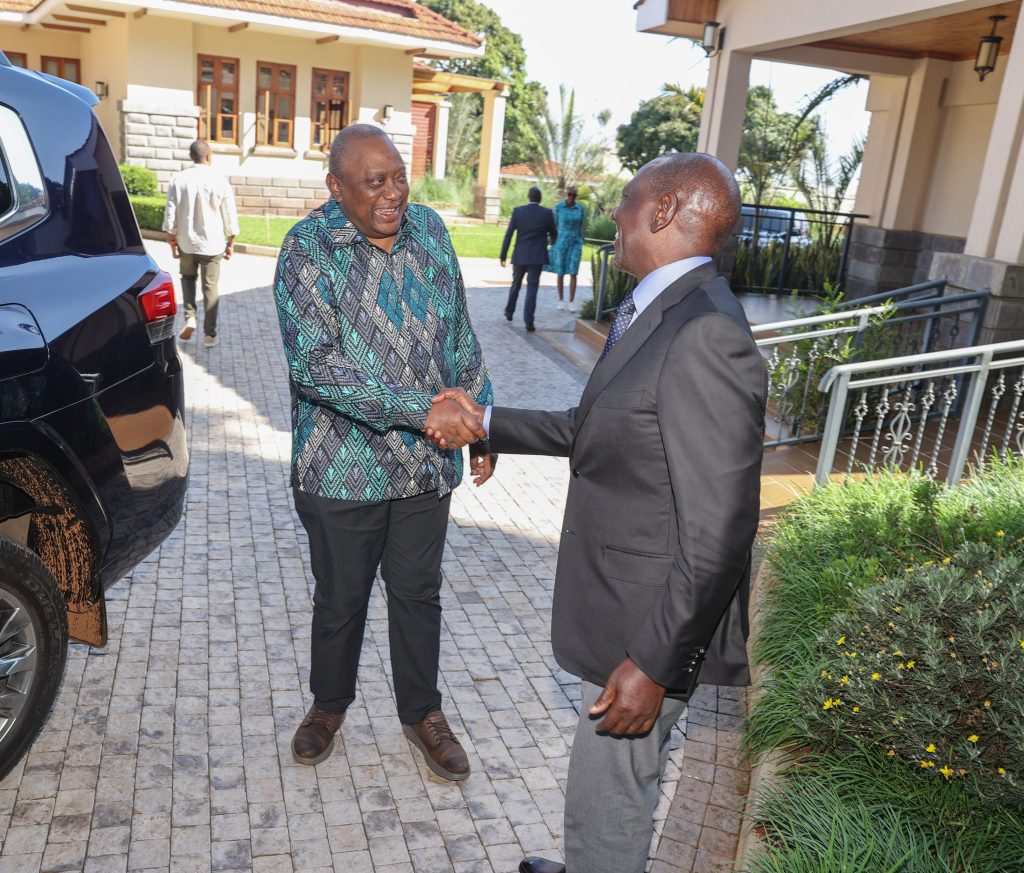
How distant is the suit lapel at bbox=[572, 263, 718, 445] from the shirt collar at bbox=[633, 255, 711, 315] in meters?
0.01

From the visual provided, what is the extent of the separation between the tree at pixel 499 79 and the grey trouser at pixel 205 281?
2928cm

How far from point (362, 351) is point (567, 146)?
117 feet

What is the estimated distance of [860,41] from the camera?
1240cm

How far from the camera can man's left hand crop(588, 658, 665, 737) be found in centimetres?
221

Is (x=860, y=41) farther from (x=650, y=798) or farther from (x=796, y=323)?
(x=650, y=798)

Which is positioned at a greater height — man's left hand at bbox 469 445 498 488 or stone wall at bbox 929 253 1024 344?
stone wall at bbox 929 253 1024 344

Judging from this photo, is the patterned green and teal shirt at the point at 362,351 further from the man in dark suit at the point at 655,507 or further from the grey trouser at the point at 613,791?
the grey trouser at the point at 613,791

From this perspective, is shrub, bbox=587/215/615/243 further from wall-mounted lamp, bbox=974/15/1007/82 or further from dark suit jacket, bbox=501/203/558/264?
wall-mounted lamp, bbox=974/15/1007/82

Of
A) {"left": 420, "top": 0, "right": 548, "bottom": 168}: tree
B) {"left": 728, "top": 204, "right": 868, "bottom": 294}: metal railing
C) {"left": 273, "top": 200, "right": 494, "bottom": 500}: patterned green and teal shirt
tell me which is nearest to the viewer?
{"left": 273, "top": 200, "right": 494, "bottom": 500}: patterned green and teal shirt

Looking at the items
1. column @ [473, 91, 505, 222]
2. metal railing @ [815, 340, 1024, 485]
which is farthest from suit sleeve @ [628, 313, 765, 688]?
column @ [473, 91, 505, 222]

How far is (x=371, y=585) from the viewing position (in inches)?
138

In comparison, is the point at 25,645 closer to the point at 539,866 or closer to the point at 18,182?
the point at 18,182

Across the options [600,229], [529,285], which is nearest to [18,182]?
[529,285]

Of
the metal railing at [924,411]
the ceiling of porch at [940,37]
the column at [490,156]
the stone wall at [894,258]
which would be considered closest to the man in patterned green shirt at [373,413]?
the metal railing at [924,411]
